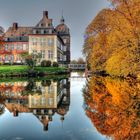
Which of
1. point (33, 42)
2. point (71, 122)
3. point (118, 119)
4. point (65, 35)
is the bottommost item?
point (71, 122)

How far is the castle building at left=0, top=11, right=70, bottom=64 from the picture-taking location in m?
79.9

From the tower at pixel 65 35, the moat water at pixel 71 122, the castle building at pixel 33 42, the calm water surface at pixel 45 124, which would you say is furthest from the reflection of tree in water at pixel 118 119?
the tower at pixel 65 35

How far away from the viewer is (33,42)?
80812 mm

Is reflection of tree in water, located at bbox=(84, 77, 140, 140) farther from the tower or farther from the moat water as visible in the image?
the tower

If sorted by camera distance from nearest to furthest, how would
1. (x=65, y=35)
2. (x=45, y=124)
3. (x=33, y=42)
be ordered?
(x=45, y=124) < (x=33, y=42) < (x=65, y=35)

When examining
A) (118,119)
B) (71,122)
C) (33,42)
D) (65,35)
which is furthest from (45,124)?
(65,35)

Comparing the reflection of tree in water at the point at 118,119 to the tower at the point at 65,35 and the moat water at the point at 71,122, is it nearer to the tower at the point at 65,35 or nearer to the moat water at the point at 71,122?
the moat water at the point at 71,122

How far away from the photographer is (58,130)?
437 inches

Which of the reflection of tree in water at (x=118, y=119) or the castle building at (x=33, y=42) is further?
the castle building at (x=33, y=42)

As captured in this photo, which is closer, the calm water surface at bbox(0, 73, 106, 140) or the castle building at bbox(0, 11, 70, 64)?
the calm water surface at bbox(0, 73, 106, 140)

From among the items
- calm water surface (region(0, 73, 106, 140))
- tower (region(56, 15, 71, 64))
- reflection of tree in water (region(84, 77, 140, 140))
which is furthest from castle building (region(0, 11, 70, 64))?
calm water surface (region(0, 73, 106, 140))

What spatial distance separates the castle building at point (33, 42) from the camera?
7988 centimetres

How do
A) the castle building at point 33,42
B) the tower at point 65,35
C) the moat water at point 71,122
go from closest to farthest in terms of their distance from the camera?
the moat water at point 71,122, the castle building at point 33,42, the tower at point 65,35

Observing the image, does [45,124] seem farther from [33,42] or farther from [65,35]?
[65,35]
